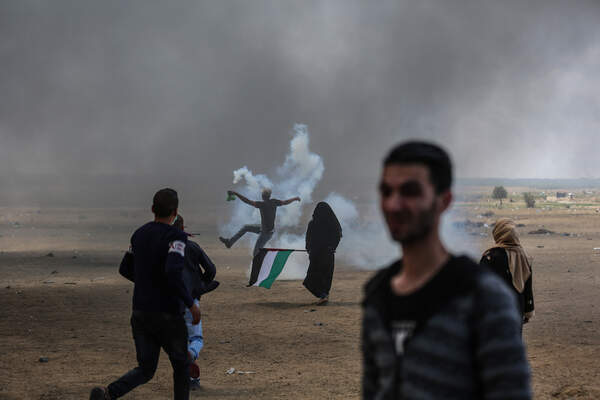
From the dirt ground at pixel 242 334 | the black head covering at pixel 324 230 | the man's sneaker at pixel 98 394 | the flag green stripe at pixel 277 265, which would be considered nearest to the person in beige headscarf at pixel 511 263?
the dirt ground at pixel 242 334

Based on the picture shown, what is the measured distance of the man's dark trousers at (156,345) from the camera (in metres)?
5.32

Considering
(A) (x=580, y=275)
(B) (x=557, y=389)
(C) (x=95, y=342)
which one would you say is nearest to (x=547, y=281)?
(A) (x=580, y=275)

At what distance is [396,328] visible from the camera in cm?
216

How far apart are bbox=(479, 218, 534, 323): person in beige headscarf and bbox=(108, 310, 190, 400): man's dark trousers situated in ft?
9.05

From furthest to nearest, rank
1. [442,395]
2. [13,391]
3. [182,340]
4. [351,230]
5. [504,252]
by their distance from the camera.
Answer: [351,230], [13,391], [504,252], [182,340], [442,395]

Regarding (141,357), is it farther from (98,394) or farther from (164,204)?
(164,204)

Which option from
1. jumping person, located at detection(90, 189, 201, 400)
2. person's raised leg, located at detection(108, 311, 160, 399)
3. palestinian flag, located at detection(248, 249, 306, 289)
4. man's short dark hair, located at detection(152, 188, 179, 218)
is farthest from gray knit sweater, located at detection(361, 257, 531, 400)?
palestinian flag, located at detection(248, 249, 306, 289)

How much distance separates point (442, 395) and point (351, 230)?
34626mm

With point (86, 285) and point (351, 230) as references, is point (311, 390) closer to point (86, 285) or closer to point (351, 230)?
point (86, 285)

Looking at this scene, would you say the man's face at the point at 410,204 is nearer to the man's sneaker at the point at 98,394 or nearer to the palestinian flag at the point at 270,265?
the man's sneaker at the point at 98,394

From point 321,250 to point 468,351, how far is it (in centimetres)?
1154

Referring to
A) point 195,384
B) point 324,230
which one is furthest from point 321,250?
point 195,384

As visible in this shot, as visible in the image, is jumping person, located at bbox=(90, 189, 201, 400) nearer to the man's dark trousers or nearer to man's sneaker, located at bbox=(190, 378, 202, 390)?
the man's dark trousers

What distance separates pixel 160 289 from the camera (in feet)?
17.4
